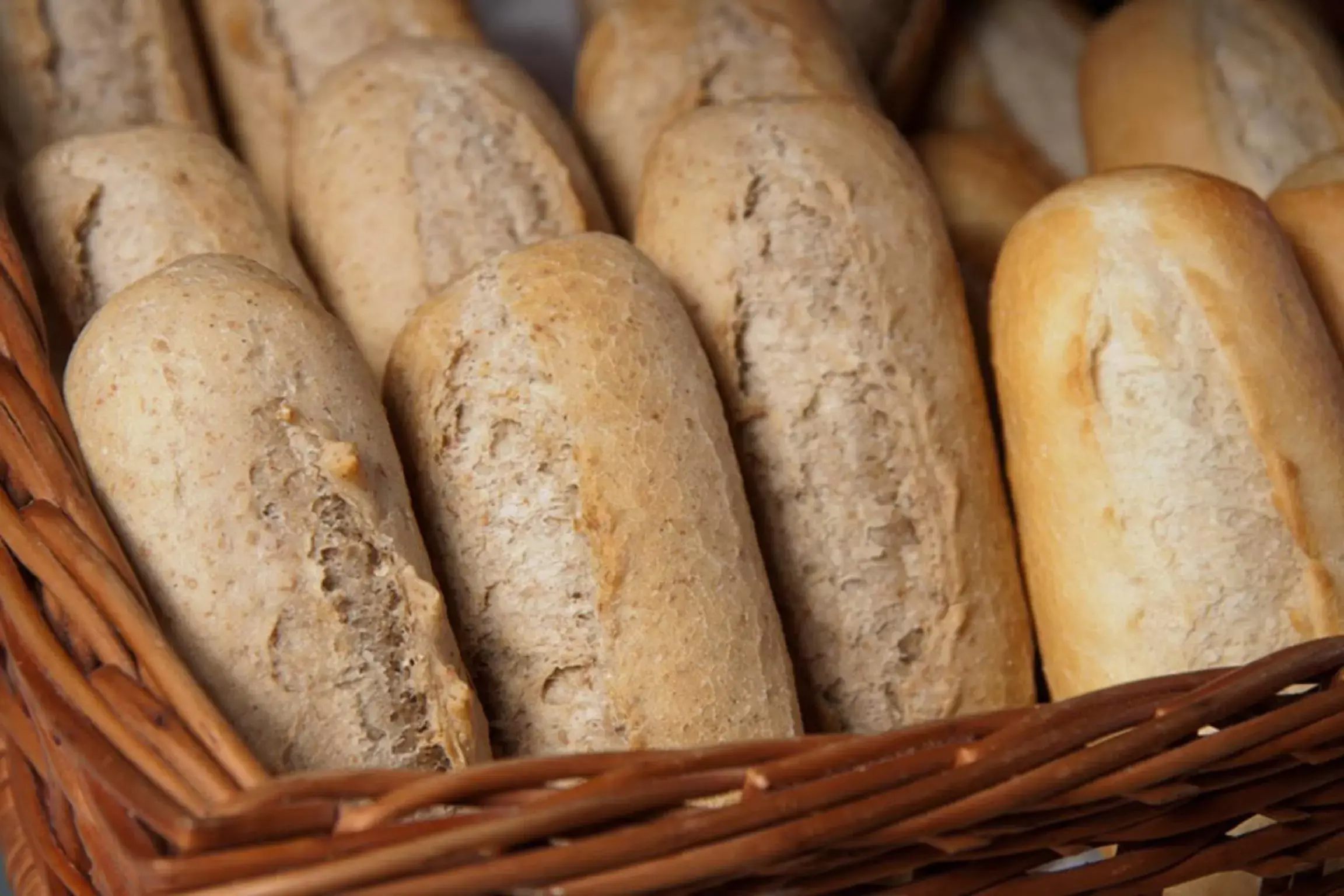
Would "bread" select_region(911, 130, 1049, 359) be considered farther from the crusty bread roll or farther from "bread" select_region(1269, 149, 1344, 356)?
the crusty bread roll

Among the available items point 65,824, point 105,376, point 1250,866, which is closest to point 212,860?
point 65,824

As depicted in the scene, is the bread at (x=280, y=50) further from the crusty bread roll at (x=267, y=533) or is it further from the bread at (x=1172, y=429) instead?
the bread at (x=1172, y=429)

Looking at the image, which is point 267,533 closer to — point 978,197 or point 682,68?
point 682,68

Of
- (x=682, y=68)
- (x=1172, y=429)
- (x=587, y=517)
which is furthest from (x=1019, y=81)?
(x=587, y=517)

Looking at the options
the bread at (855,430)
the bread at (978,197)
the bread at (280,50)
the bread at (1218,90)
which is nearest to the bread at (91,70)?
the bread at (280,50)

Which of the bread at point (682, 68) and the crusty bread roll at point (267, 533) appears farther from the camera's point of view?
the bread at point (682, 68)

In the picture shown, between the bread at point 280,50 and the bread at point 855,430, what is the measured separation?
439mm

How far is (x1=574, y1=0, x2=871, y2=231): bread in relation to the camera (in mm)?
1267

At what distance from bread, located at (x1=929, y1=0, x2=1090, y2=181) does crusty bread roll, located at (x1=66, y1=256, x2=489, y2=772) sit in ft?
3.00

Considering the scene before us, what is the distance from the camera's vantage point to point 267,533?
2.67ft

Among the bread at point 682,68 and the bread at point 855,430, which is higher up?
the bread at point 682,68

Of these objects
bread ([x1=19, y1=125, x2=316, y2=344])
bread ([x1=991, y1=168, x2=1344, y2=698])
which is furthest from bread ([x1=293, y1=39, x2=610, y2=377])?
bread ([x1=991, y1=168, x2=1344, y2=698])

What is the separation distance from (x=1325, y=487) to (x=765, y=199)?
17.5 inches

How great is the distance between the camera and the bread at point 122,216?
3.39 ft
